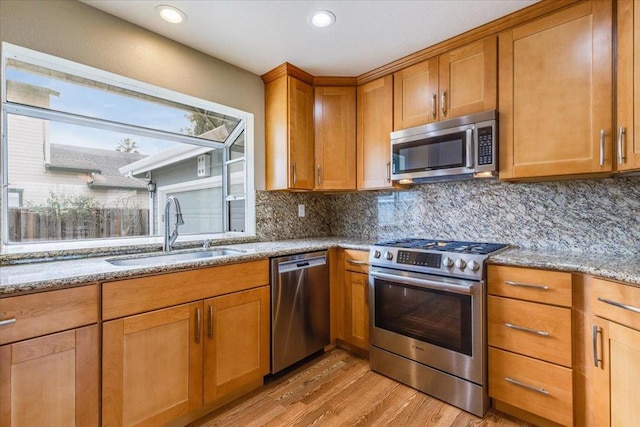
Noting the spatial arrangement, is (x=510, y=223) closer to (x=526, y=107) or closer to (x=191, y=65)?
(x=526, y=107)

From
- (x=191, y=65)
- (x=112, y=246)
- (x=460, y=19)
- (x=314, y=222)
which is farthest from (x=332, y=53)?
(x=112, y=246)

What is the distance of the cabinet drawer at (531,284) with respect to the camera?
1.51 metres

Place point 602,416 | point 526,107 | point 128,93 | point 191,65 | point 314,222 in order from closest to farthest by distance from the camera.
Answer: point 602,416, point 526,107, point 128,93, point 191,65, point 314,222

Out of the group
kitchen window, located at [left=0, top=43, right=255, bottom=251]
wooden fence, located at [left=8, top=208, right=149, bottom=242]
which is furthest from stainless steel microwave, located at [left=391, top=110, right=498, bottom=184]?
wooden fence, located at [left=8, top=208, right=149, bottom=242]

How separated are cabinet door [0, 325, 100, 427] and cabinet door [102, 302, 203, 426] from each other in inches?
2.2

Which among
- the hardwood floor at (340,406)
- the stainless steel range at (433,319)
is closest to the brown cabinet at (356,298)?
A: the stainless steel range at (433,319)

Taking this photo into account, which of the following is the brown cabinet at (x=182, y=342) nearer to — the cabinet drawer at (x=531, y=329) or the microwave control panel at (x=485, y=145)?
the cabinet drawer at (x=531, y=329)

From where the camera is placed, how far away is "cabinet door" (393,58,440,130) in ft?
7.39

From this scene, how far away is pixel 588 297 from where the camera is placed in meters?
1.46

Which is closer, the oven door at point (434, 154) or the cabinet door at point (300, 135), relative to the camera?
the oven door at point (434, 154)

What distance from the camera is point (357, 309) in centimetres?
242

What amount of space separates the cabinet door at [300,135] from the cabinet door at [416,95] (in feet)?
2.50

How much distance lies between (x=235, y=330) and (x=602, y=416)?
6.31ft

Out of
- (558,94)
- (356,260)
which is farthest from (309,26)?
(356,260)
